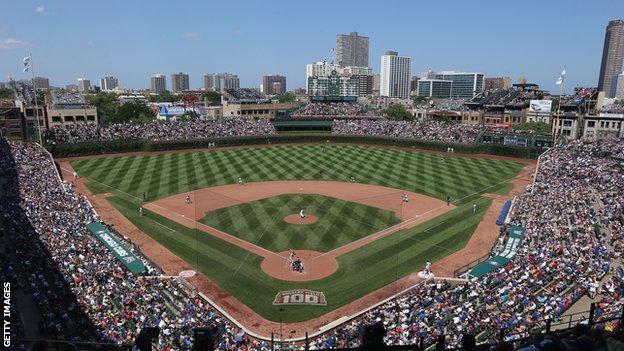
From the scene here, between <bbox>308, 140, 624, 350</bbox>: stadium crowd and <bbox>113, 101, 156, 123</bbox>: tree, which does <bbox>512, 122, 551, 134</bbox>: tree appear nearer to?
<bbox>308, 140, 624, 350</bbox>: stadium crowd

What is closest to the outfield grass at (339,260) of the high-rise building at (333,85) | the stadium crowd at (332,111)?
the stadium crowd at (332,111)

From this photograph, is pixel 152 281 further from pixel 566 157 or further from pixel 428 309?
pixel 566 157

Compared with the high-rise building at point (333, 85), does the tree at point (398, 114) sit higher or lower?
lower

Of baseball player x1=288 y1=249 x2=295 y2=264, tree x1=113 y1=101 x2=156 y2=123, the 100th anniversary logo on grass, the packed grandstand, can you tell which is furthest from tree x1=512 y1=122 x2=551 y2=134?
tree x1=113 y1=101 x2=156 y2=123

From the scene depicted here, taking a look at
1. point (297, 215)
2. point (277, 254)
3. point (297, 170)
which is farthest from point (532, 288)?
point (297, 170)

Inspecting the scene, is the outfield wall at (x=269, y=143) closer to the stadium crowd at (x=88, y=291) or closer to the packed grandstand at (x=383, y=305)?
the packed grandstand at (x=383, y=305)

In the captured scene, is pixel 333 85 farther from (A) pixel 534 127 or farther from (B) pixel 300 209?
(B) pixel 300 209

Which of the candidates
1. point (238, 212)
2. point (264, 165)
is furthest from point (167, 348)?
point (264, 165)

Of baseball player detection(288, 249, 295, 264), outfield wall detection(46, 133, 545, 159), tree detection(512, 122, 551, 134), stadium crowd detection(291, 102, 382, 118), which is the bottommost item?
baseball player detection(288, 249, 295, 264)
